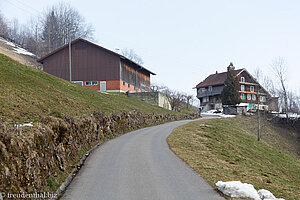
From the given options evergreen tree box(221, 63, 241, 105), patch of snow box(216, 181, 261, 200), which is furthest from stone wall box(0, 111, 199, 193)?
evergreen tree box(221, 63, 241, 105)

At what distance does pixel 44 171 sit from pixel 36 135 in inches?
45.9

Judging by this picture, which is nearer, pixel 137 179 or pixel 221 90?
pixel 137 179

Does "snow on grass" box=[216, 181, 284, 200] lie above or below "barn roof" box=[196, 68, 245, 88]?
below

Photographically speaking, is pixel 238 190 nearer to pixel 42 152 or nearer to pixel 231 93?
pixel 42 152

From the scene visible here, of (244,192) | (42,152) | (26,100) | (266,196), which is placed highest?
(26,100)

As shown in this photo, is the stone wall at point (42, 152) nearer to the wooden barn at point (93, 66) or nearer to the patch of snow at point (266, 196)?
the patch of snow at point (266, 196)

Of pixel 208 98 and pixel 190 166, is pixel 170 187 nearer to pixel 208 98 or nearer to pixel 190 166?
pixel 190 166

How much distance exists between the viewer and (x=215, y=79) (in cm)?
7256

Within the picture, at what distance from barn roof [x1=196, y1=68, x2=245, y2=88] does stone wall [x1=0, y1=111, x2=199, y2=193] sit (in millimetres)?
58229

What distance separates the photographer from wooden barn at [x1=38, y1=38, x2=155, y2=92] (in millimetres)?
45250

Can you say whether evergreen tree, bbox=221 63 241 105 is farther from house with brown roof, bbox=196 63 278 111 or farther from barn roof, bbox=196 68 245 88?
barn roof, bbox=196 68 245 88

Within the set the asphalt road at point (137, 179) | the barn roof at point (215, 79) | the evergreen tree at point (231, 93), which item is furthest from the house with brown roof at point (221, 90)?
the asphalt road at point (137, 179)

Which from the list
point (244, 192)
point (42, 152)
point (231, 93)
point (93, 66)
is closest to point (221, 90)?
point (231, 93)

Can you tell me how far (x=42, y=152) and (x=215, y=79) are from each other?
225 feet
